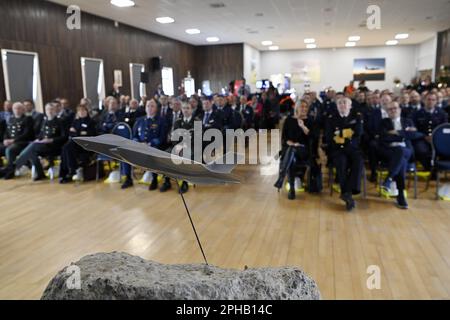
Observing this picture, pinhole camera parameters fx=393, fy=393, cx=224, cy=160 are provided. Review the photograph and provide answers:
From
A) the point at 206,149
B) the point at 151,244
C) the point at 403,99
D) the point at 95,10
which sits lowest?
the point at 151,244

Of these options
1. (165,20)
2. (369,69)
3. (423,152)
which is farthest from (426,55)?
(423,152)

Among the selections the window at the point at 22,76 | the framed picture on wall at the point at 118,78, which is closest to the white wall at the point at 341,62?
the framed picture on wall at the point at 118,78

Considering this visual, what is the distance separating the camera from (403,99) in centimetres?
775

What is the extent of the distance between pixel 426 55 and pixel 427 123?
15466 millimetres

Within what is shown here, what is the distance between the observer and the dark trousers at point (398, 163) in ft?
17.3

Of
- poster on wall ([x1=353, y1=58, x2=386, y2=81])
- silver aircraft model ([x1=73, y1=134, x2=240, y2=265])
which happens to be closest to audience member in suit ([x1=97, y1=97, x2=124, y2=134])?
silver aircraft model ([x1=73, y1=134, x2=240, y2=265])

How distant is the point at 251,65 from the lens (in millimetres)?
20906

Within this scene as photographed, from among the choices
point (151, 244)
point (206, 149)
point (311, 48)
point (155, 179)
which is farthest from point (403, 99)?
point (311, 48)

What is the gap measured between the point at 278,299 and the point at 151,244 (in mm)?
2771

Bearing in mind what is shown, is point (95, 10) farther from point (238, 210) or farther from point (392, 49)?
point (392, 49)

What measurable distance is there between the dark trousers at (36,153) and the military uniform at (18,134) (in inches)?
10.6

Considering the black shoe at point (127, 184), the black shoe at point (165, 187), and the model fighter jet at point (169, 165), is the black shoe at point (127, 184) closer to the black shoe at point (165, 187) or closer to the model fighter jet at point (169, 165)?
the black shoe at point (165, 187)
